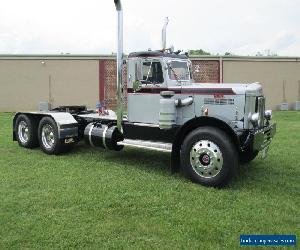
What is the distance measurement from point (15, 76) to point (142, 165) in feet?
56.4

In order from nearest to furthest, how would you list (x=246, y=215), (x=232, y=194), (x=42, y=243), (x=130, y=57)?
(x=42, y=243)
(x=246, y=215)
(x=232, y=194)
(x=130, y=57)

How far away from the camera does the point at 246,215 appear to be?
543 cm

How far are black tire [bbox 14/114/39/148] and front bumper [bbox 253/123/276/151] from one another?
5.72 metres

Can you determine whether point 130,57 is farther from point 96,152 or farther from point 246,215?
point 246,215

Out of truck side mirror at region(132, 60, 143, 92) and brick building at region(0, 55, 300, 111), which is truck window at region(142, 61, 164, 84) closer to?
truck side mirror at region(132, 60, 143, 92)

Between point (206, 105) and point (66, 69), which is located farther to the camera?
point (66, 69)

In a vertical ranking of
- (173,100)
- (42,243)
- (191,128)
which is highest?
(173,100)

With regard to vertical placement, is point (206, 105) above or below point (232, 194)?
above

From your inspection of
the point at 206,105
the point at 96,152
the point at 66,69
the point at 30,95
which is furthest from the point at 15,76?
the point at 206,105

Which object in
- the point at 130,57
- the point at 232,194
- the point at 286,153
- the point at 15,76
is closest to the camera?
the point at 232,194

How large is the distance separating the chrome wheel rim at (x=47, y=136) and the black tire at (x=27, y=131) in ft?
1.49

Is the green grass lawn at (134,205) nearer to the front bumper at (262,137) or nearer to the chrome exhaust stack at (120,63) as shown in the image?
the front bumper at (262,137)

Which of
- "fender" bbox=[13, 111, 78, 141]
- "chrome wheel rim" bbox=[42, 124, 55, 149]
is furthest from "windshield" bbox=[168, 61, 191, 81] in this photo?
"chrome wheel rim" bbox=[42, 124, 55, 149]

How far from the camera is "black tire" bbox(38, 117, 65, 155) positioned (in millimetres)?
9469
